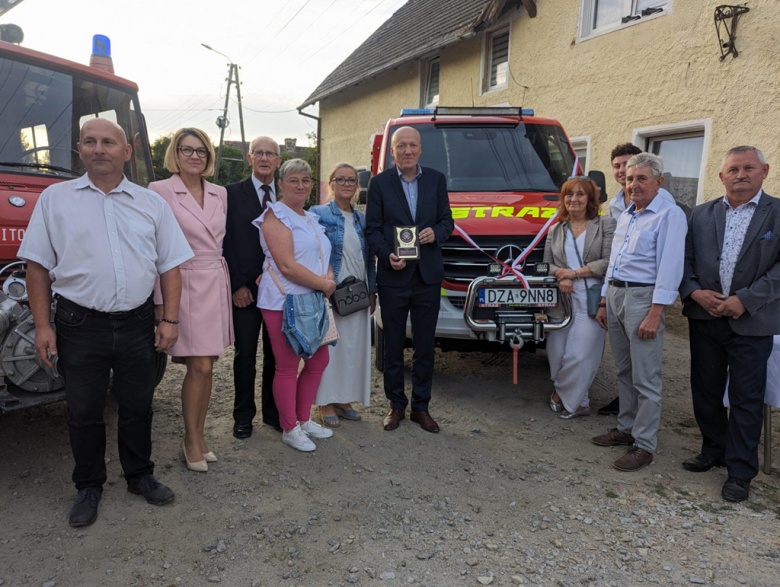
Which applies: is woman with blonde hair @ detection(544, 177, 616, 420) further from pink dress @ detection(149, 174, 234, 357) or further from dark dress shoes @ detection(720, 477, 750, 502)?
pink dress @ detection(149, 174, 234, 357)

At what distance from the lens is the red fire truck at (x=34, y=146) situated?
2.82 meters

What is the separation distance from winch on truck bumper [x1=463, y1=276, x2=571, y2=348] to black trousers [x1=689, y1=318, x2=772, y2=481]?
98 cm

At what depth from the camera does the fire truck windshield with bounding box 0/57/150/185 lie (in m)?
3.41

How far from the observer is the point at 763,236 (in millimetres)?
3180

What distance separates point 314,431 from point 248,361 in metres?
0.69

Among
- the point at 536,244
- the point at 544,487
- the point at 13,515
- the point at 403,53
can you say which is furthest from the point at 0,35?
the point at 403,53

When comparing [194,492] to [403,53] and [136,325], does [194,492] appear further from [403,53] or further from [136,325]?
[403,53]

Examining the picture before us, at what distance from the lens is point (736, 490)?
318 cm

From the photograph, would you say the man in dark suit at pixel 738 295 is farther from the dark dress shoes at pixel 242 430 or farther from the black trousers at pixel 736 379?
the dark dress shoes at pixel 242 430

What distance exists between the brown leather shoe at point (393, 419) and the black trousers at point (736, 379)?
2038 mm

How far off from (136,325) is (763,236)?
137 inches

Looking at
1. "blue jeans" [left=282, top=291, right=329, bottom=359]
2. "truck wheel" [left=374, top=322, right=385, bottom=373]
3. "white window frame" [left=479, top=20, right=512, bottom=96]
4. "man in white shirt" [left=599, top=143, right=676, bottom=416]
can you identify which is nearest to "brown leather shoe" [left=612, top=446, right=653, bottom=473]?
"man in white shirt" [left=599, top=143, right=676, bottom=416]

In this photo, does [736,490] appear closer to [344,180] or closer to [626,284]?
[626,284]

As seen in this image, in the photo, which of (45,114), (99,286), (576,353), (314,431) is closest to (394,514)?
(314,431)
